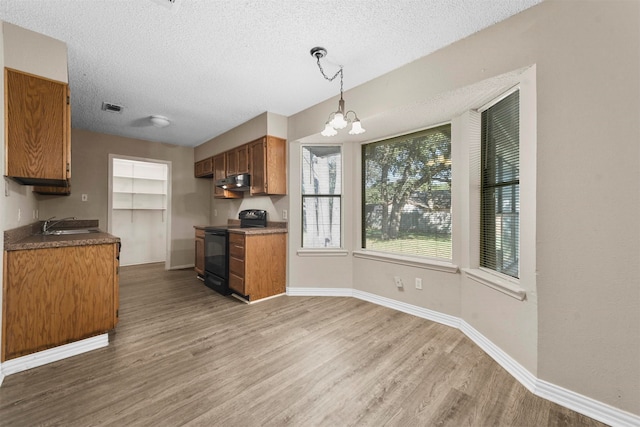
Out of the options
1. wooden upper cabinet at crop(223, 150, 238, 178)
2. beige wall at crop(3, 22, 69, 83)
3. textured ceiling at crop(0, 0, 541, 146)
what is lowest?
wooden upper cabinet at crop(223, 150, 238, 178)

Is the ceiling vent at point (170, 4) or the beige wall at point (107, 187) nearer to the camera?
the ceiling vent at point (170, 4)

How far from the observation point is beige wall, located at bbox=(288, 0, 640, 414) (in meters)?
1.37

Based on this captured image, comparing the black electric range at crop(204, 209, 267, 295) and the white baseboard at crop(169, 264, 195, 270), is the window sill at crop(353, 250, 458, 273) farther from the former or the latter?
the white baseboard at crop(169, 264, 195, 270)

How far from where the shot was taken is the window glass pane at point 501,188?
206cm

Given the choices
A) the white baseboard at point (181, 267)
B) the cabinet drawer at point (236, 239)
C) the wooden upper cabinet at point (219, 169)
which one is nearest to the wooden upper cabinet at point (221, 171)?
the wooden upper cabinet at point (219, 169)

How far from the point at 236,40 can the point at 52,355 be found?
2787 millimetres

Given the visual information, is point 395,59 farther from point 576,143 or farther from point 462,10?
point 576,143

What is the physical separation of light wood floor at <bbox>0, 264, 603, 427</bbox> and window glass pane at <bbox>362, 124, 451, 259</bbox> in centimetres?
92

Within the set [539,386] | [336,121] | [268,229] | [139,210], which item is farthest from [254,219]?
[139,210]

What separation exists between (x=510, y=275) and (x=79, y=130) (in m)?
6.18

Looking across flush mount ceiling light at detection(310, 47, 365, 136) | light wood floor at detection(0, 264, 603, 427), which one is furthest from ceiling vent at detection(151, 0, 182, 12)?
light wood floor at detection(0, 264, 603, 427)

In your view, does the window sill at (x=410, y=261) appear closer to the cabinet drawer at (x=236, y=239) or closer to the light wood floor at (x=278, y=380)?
the light wood floor at (x=278, y=380)

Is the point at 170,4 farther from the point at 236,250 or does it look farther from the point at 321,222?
the point at 321,222

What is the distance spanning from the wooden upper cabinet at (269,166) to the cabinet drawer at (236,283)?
3.81 ft
